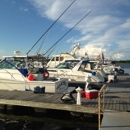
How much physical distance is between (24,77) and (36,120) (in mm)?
3138

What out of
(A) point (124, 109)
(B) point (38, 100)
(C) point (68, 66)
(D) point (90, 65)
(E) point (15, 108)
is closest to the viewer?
(A) point (124, 109)

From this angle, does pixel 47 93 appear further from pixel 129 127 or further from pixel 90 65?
pixel 90 65

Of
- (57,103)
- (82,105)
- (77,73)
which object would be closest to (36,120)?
(57,103)

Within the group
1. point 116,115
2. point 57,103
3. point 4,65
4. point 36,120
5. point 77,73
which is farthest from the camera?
point 77,73

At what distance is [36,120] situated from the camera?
9.27m

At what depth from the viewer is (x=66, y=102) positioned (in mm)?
8453

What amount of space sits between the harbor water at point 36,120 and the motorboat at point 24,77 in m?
1.56

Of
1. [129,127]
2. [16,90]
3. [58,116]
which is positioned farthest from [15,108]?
[129,127]

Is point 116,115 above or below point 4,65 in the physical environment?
below

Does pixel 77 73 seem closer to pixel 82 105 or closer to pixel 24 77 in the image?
pixel 24 77

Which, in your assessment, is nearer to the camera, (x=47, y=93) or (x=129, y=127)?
(x=129, y=127)

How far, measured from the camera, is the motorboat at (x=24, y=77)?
35.9 ft

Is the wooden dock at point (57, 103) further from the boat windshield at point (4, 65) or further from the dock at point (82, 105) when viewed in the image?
the boat windshield at point (4, 65)

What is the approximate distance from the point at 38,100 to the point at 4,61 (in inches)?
187
